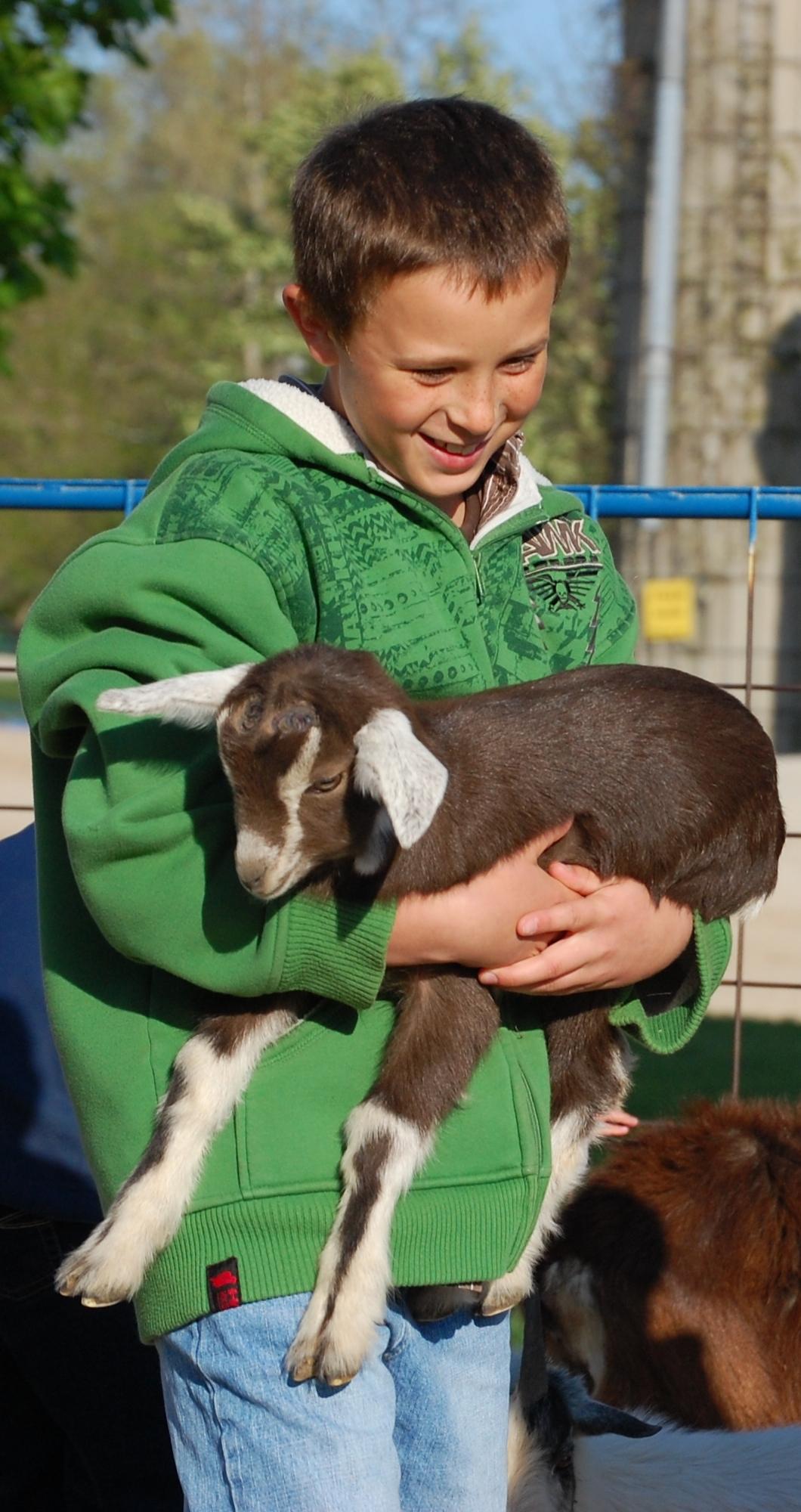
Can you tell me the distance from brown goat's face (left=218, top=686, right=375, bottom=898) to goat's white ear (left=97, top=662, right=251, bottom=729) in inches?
1.5

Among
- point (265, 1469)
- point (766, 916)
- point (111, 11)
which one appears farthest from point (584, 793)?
point (111, 11)

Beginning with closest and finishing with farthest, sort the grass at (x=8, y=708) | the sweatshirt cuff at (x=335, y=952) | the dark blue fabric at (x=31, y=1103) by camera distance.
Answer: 1. the sweatshirt cuff at (x=335, y=952)
2. the dark blue fabric at (x=31, y=1103)
3. the grass at (x=8, y=708)

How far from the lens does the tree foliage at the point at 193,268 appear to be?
22.0 metres

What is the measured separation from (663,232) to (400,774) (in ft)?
34.8

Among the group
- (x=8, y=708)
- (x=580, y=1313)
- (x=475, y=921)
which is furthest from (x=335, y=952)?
(x=8, y=708)

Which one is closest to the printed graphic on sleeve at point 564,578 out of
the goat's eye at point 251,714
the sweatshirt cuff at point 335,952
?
the goat's eye at point 251,714

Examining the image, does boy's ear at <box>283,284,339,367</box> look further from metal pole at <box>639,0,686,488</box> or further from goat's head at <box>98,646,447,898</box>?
metal pole at <box>639,0,686,488</box>

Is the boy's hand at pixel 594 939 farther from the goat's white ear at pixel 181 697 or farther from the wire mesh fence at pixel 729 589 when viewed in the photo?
the wire mesh fence at pixel 729 589

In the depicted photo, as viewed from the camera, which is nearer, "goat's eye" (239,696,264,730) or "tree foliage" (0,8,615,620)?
"goat's eye" (239,696,264,730)

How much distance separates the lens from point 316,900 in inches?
82.2

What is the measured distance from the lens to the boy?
2.02m

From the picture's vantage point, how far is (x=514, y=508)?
8.02 feet

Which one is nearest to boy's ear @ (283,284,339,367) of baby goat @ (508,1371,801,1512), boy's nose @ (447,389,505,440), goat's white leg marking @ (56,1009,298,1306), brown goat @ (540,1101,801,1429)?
boy's nose @ (447,389,505,440)

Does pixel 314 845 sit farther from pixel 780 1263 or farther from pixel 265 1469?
pixel 780 1263
